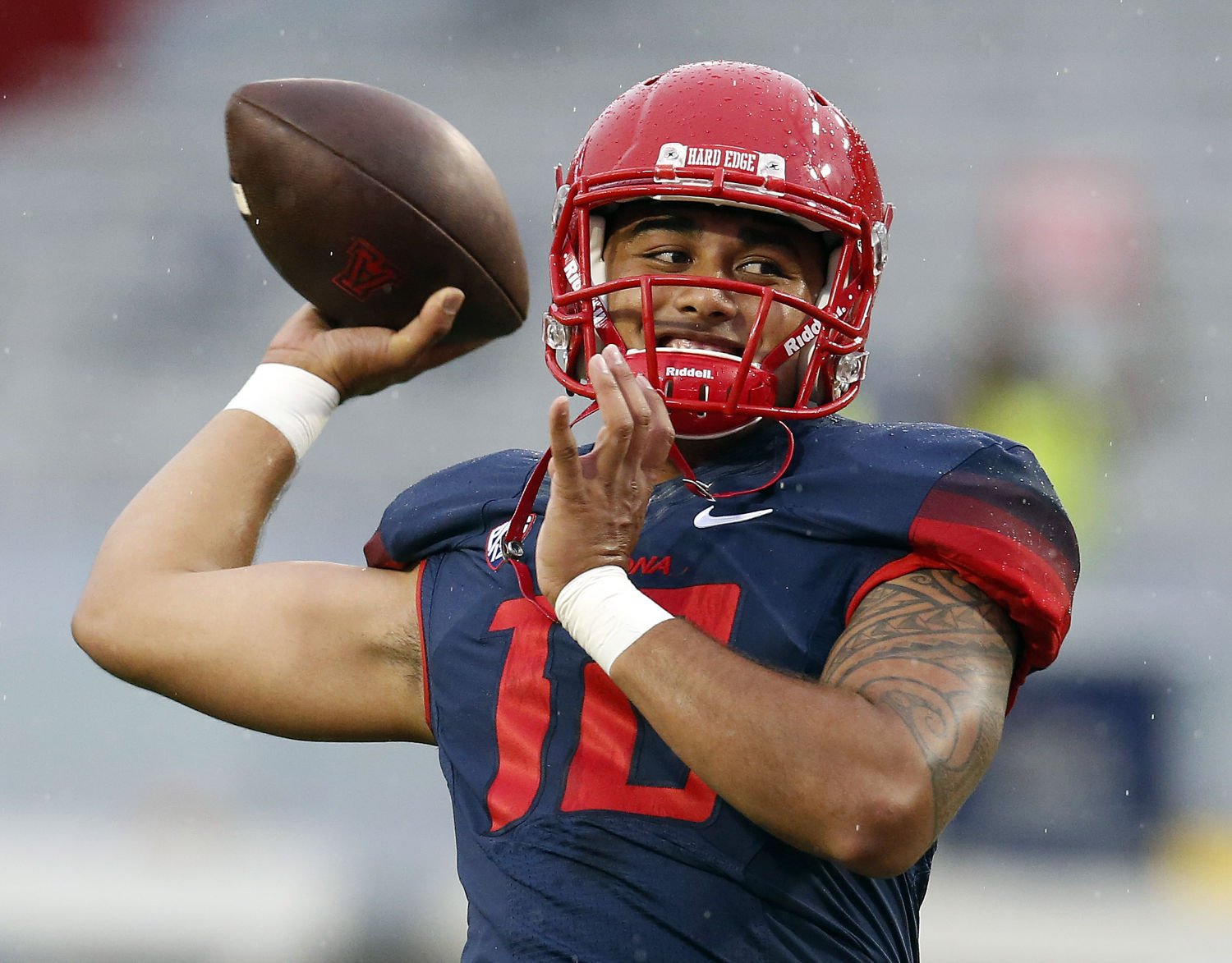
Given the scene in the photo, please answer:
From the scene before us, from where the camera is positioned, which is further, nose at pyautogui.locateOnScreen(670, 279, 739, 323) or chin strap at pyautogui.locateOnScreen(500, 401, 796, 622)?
nose at pyautogui.locateOnScreen(670, 279, 739, 323)

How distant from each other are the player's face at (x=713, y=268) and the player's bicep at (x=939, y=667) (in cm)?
35

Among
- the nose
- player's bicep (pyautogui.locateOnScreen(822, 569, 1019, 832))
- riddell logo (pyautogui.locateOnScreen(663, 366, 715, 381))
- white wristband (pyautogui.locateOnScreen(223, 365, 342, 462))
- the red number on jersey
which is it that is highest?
the nose

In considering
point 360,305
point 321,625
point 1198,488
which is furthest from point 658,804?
point 1198,488

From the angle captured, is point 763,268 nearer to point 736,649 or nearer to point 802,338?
point 802,338

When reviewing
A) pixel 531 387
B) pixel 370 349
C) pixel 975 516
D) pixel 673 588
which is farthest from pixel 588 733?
pixel 531 387

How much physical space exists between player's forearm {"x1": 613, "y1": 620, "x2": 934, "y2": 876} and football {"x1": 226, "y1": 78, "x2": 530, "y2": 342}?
31.6 inches

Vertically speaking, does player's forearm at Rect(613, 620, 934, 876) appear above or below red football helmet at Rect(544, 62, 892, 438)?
below

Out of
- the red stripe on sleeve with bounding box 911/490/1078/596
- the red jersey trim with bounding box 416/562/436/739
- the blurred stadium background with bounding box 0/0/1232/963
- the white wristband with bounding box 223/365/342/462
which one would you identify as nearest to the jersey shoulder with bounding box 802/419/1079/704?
the red stripe on sleeve with bounding box 911/490/1078/596

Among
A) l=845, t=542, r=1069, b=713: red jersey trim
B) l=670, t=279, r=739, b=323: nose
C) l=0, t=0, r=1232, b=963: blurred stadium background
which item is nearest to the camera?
l=845, t=542, r=1069, b=713: red jersey trim

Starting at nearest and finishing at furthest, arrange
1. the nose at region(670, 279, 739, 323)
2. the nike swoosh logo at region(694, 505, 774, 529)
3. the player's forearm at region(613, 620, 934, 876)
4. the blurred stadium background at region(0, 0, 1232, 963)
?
the player's forearm at region(613, 620, 934, 876)
the nike swoosh logo at region(694, 505, 774, 529)
the nose at region(670, 279, 739, 323)
the blurred stadium background at region(0, 0, 1232, 963)

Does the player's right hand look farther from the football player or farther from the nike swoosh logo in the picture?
the nike swoosh logo

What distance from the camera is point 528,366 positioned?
4.87 m

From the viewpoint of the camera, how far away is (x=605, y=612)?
1.20 meters

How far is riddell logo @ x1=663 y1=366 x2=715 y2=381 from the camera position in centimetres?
144
